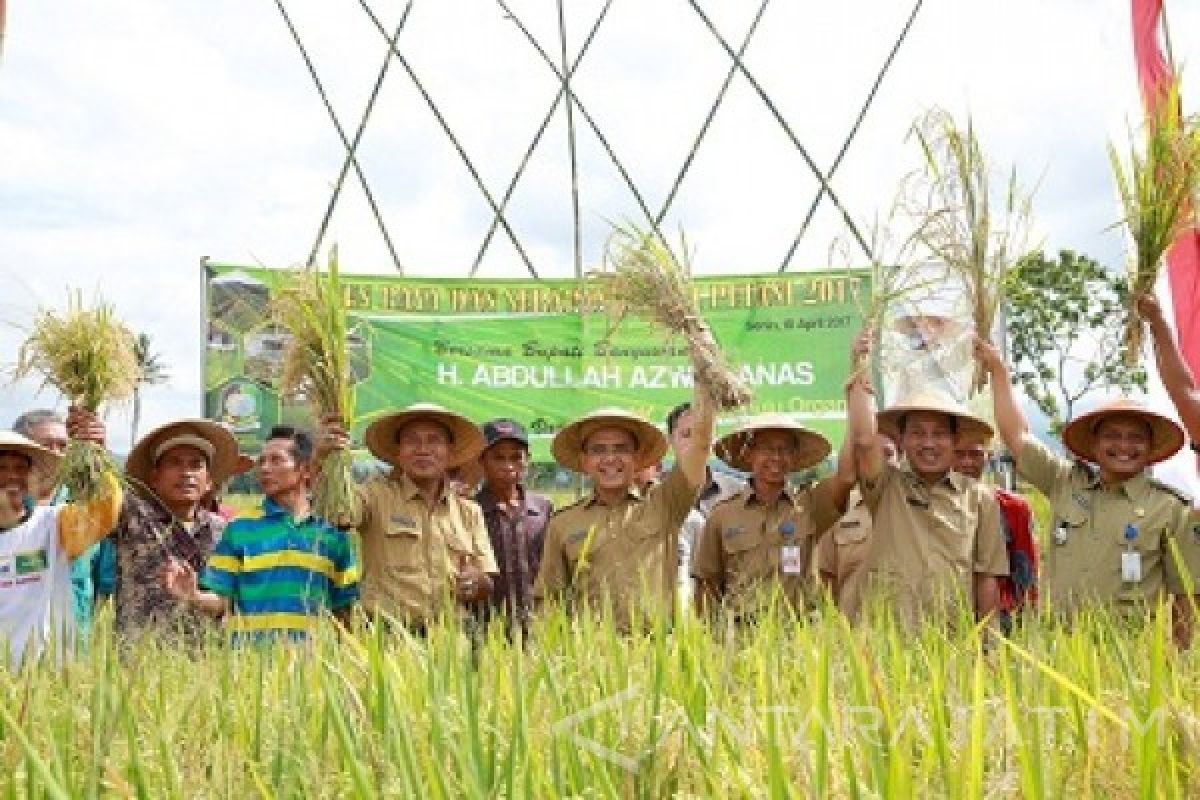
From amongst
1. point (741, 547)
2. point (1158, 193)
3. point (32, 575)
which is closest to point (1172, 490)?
point (1158, 193)

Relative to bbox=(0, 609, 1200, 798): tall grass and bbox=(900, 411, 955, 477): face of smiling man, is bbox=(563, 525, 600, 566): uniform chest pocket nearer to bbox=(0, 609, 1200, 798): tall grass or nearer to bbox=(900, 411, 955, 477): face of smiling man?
bbox=(900, 411, 955, 477): face of smiling man

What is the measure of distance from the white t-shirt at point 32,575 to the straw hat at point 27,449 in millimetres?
204

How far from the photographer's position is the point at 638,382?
770cm

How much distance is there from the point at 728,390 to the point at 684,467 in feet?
1.15

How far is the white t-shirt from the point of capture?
136 inches

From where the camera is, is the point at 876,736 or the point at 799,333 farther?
the point at 799,333

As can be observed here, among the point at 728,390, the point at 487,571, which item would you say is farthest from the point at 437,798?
the point at 487,571

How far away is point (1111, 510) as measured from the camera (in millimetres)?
3816

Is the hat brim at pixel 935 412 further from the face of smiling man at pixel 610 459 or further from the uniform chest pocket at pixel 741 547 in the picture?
the face of smiling man at pixel 610 459

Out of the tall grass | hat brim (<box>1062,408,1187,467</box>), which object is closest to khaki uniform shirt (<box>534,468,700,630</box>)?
hat brim (<box>1062,408,1187,467</box>)

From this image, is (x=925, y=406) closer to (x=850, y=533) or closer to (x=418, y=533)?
(x=850, y=533)

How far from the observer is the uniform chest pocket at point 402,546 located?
3.88 metres

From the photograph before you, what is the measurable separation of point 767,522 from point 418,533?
106cm

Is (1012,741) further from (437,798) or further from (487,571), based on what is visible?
(487,571)
